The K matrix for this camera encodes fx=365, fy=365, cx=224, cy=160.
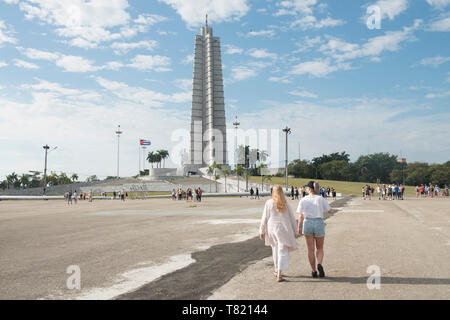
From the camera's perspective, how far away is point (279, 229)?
6125 mm

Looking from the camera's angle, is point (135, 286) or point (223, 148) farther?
point (223, 148)

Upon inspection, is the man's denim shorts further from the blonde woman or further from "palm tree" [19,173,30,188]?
"palm tree" [19,173,30,188]

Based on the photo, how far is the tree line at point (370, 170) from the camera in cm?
11233

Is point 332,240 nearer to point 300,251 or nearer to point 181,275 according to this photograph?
point 300,251

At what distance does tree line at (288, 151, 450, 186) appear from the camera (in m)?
112

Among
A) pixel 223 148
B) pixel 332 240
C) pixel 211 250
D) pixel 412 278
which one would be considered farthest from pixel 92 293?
pixel 223 148

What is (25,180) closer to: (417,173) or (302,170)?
(302,170)

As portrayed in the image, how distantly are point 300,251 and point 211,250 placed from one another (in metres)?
2.16

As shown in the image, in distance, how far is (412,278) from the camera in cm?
599

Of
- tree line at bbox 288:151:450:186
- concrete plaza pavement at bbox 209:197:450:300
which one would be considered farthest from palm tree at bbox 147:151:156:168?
concrete plaza pavement at bbox 209:197:450:300

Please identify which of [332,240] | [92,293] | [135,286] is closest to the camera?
[92,293]

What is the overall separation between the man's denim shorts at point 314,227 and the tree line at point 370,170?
116 metres

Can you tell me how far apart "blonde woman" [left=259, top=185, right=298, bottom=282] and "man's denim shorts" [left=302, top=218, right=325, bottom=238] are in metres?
0.22

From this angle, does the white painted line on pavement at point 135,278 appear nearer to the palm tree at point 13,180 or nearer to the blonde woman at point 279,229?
the blonde woman at point 279,229
